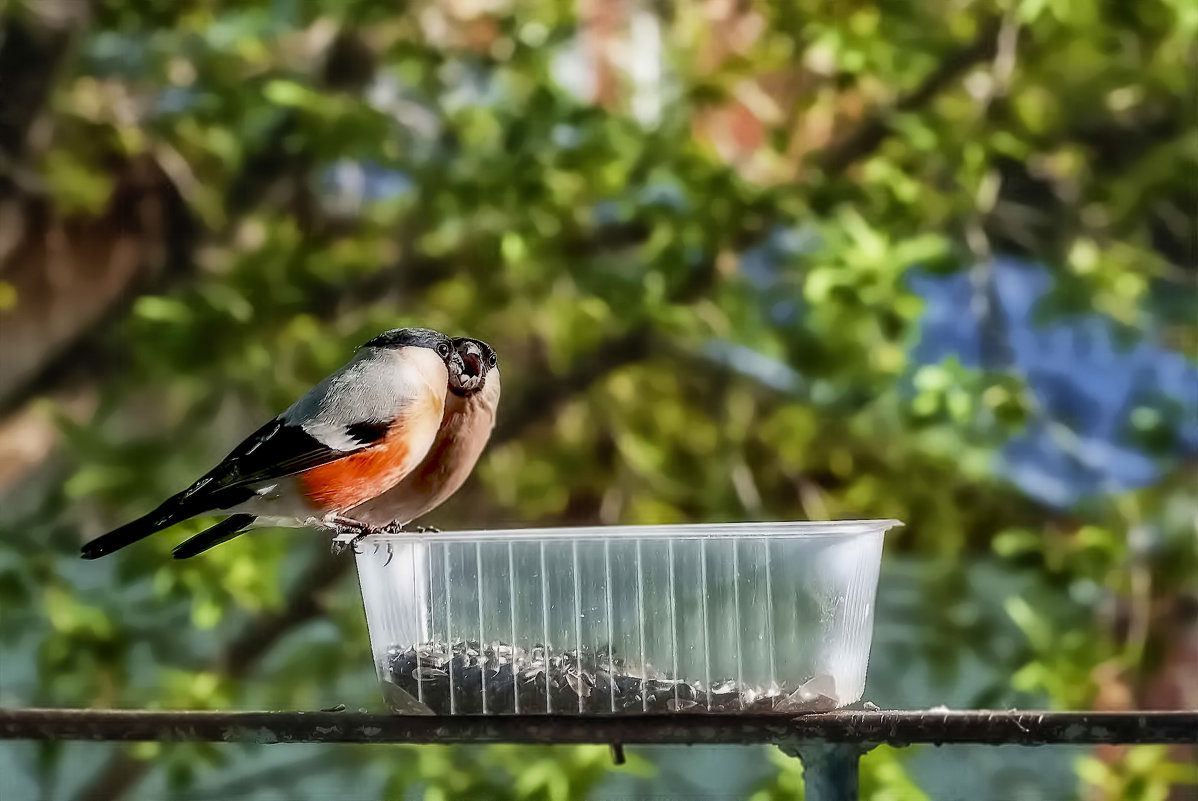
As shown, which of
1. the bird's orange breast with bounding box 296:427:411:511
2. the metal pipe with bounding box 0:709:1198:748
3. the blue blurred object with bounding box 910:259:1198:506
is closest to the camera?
the metal pipe with bounding box 0:709:1198:748

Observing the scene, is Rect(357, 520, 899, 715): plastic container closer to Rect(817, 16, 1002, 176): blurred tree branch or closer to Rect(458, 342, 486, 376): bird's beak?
Rect(458, 342, 486, 376): bird's beak

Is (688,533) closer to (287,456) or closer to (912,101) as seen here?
(287,456)

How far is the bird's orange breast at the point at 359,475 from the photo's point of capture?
0.94 m

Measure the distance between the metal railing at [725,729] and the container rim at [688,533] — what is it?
12 cm

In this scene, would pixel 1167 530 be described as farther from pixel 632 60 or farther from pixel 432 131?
pixel 432 131

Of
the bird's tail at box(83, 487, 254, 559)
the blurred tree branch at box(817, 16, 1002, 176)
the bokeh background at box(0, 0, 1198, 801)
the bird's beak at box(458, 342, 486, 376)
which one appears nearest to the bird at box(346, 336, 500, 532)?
the bird's beak at box(458, 342, 486, 376)

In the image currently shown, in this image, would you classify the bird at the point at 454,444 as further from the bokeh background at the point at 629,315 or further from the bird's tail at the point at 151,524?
the bokeh background at the point at 629,315

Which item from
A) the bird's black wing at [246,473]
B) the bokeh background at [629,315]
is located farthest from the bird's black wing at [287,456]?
the bokeh background at [629,315]

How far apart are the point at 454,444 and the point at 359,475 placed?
0.28 feet

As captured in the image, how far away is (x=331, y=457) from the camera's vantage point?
955 mm

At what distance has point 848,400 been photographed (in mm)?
1472

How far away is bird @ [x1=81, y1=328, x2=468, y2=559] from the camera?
942 millimetres

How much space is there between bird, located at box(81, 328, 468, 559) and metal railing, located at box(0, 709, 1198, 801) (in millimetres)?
148

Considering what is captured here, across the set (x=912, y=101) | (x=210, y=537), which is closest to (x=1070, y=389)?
(x=912, y=101)
